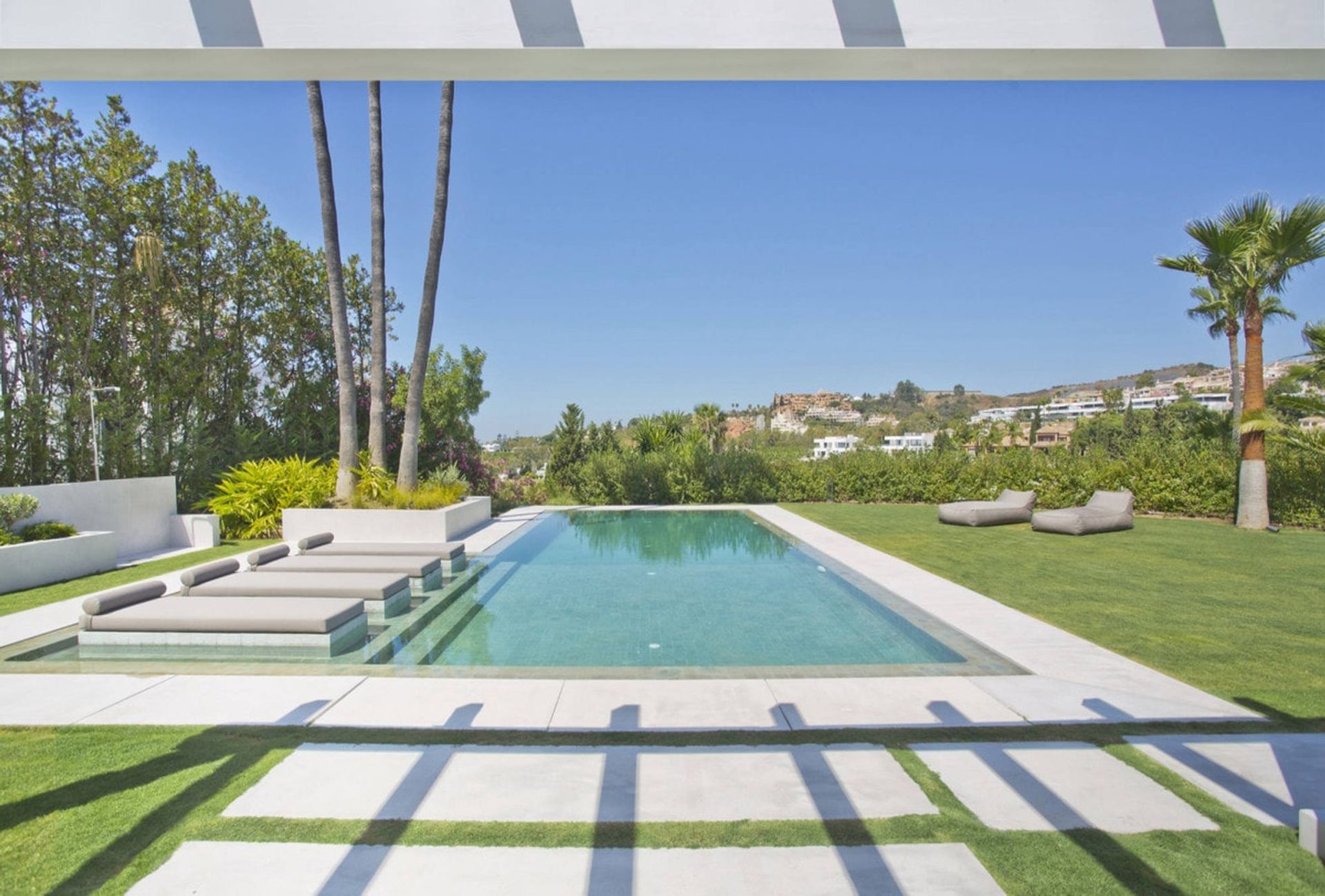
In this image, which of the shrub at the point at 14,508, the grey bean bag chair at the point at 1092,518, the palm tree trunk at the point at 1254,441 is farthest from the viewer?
the palm tree trunk at the point at 1254,441

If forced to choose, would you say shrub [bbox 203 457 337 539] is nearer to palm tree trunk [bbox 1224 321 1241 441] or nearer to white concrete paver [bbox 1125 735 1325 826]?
white concrete paver [bbox 1125 735 1325 826]

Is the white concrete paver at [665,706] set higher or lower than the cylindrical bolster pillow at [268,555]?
lower

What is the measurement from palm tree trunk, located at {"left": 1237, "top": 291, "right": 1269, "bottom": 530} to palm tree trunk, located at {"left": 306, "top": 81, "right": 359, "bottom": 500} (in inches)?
614

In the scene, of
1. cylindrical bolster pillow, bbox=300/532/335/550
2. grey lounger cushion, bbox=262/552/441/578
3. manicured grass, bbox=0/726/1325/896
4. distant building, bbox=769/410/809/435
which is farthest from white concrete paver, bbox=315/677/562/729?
distant building, bbox=769/410/809/435

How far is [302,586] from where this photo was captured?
20.3 ft

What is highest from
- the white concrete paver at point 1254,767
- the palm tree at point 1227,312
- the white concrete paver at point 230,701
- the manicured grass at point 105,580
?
the palm tree at point 1227,312

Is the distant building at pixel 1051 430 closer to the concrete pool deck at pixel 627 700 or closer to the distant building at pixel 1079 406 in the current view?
the distant building at pixel 1079 406

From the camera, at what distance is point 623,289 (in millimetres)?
31703

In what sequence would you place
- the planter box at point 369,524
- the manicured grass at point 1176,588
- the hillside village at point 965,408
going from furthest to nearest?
the hillside village at point 965,408 < the planter box at point 369,524 < the manicured grass at point 1176,588

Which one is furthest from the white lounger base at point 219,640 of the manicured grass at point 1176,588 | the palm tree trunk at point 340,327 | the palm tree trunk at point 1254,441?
the palm tree trunk at point 1254,441

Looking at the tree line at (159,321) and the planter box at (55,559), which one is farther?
the tree line at (159,321)

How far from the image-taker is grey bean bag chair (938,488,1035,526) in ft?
39.9

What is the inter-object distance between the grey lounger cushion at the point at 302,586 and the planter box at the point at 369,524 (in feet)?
13.2

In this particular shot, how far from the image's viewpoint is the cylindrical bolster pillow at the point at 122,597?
5227 mm
